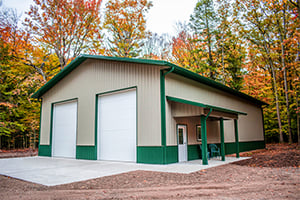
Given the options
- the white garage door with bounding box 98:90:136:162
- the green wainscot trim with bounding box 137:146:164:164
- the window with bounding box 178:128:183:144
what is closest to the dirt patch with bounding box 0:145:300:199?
the green wainscot trim with bounding box 137:146:164:164

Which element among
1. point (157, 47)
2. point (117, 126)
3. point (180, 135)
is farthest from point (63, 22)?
point (180, 135)

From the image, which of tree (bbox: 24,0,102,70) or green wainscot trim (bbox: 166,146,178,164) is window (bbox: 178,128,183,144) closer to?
green wainscot trim (bbox: 166,146,178,164)

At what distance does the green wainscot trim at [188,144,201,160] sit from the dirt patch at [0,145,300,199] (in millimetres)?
3943

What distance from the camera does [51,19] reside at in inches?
696

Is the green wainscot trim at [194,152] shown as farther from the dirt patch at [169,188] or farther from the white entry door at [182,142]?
the dirt patch at [169,188]

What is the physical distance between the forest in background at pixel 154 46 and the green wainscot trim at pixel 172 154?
35.1 feet

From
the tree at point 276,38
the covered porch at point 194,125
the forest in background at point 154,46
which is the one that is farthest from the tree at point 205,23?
the covered porch at point 194,125

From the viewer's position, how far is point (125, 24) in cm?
1989

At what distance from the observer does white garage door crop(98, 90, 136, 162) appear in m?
10.8

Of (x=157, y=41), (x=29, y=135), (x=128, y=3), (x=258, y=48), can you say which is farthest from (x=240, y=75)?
(x=29, y=135)

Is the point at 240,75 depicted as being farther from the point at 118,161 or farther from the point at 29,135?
the point at 29,135

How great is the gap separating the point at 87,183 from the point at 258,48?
19.2m

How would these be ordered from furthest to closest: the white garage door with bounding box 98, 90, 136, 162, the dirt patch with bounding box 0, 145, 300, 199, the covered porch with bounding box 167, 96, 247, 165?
the white garage door with bounding box 98, 90, 136, 162
the covered porch with bounding box 167, 96, 247, 165
the dirt patch with bounding box 0, 145, 300, 199

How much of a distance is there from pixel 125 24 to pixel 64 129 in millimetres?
10243
